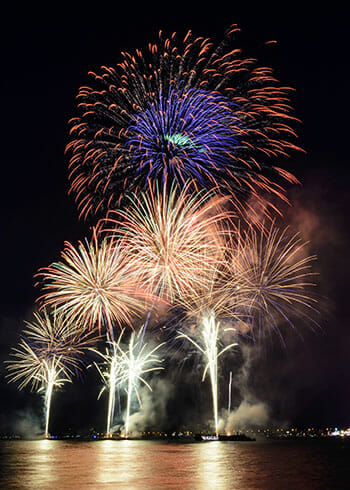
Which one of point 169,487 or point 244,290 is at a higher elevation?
point 244,290

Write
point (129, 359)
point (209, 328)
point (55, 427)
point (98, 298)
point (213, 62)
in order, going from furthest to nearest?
point (55, 427) < point (129, 359) < point (209, 328) < point (98, 298) < point (213, 62)

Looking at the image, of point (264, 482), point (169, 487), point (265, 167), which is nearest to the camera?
point (169, 487)

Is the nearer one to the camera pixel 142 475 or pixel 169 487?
pixel 169 487

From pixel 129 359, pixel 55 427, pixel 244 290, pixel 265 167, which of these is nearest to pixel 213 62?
pixel 265 167

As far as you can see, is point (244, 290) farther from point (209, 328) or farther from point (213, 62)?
point (213, 62)

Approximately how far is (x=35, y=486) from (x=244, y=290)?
22.0 m

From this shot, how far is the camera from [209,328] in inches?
1700

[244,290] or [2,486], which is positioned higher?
[244,290]

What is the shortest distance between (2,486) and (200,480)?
23.9 feet

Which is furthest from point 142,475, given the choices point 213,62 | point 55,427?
point 55,427

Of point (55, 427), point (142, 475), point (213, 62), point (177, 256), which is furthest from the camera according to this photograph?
point (55, 427)

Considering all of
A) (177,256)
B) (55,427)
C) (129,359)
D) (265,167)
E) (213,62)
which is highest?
(213,62)

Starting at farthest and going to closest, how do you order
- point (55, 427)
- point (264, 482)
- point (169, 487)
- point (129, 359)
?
1. point (55, 427)
2. point (129, 359)
3. point (264, 482)
4. point (169, 487)

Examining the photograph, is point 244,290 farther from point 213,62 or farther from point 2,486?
point 2,486
